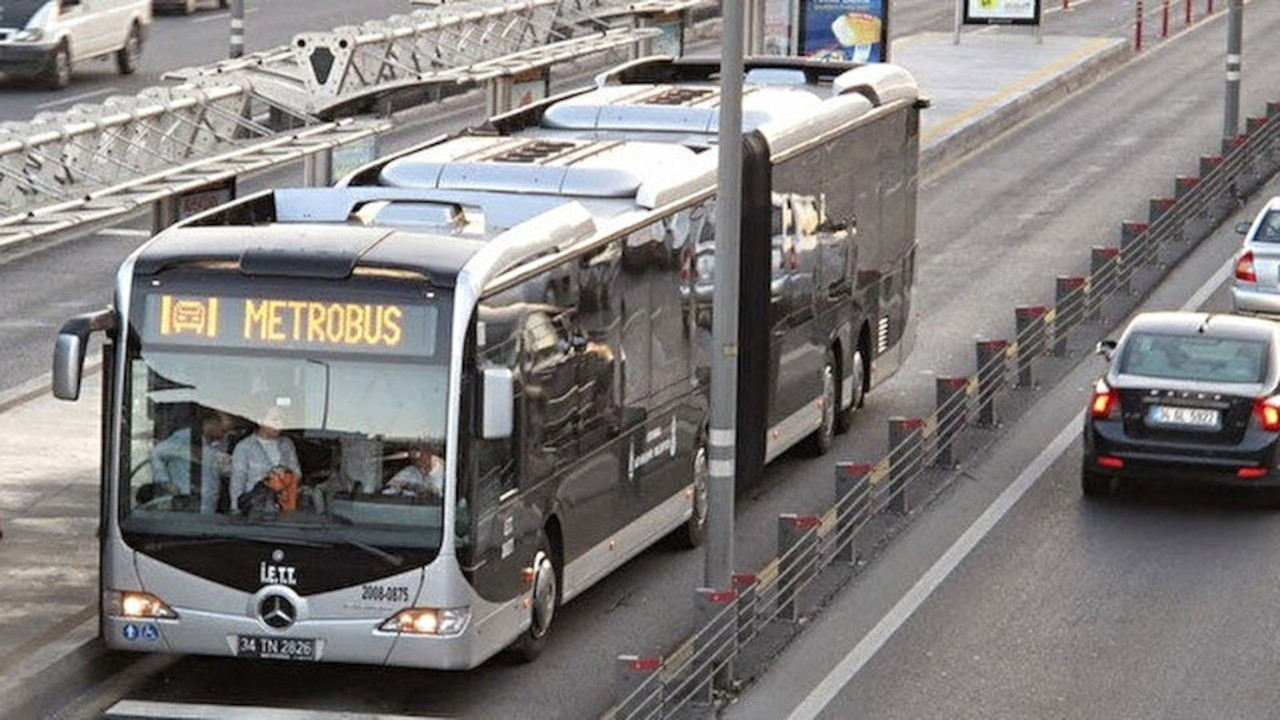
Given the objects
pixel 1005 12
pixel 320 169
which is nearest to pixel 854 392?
pixel 320 169

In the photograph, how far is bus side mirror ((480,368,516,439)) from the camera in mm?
18500

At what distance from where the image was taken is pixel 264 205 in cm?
2041

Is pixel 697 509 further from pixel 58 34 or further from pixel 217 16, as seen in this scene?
pixel 217 16

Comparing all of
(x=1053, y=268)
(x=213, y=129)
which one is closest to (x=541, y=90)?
(x=1053, y=268)

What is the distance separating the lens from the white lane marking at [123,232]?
127 feet

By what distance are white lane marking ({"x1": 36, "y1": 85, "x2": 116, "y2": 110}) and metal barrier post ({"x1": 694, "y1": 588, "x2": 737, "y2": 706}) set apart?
30.2 m

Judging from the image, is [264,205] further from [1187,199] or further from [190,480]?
[1187,199]

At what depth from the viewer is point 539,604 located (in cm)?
2020

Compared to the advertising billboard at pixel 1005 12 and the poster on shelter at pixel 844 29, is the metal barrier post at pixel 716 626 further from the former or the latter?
the advertising billboard at pixel 1005 12

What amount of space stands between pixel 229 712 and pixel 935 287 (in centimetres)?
1858

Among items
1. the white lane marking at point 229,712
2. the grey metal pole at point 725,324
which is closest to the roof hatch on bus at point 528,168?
the grey metal pole at point 725,324

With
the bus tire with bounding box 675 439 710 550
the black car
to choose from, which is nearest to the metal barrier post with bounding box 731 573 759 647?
the bus tire with bounding box 675 439 710 550

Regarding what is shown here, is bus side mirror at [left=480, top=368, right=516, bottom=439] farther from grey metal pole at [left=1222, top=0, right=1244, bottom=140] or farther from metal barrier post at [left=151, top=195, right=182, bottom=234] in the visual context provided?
grey metal pole at [left=1222, top=0, right=1244, bottom=140]

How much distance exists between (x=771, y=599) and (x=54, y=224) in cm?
512
